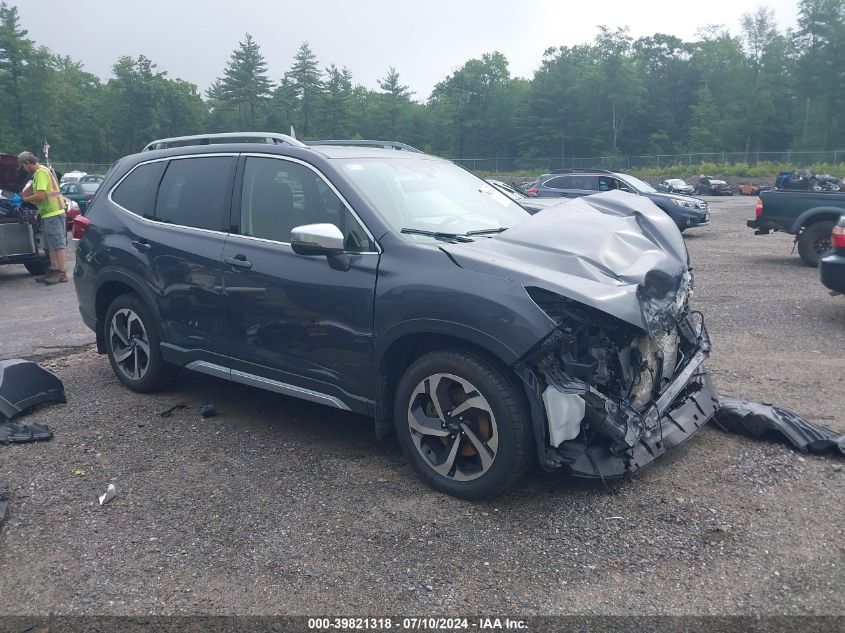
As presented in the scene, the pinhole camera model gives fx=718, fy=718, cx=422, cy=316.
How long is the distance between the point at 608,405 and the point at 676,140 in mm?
82072

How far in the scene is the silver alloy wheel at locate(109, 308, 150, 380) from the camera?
5.55 metres

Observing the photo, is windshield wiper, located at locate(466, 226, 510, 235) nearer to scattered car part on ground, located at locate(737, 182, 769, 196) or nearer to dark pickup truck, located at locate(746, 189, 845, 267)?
dark pickup truck, located at locate(746, 189, 845, 267)

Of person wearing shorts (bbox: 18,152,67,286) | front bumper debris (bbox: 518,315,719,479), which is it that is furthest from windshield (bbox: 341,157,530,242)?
person wearing shorts (bbox: 18,152,67,286)

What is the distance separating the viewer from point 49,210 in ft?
37.8

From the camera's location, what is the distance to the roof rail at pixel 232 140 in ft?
15.8

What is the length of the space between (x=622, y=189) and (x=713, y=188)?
Answer: 94.7ft

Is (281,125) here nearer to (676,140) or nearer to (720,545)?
(676,140)

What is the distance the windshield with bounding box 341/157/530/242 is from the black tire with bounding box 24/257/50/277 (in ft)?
31.0

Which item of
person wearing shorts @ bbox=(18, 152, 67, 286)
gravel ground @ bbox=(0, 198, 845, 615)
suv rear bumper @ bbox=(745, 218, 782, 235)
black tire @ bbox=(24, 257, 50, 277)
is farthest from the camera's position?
suv rear bumper @ bbox=(745, 218, 782, 235)

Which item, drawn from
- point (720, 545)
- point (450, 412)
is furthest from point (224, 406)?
point (720, 545)

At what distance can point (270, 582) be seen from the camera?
10.4 feet

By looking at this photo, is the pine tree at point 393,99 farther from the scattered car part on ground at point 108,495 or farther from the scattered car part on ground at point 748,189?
the scattered car part on ground at point 108,495

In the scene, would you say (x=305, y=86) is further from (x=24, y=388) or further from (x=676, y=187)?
(x=24, y=388)

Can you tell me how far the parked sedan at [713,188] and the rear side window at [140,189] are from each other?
42849 mm
